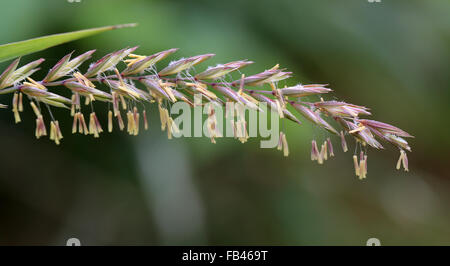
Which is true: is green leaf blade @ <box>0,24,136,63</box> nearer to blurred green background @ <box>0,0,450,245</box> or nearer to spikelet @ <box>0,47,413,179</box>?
spikelet @ <box>0,47,413,179</box>

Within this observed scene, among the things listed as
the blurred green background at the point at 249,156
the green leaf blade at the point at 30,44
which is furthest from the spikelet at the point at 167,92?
the blurred green background at the point at 249,156

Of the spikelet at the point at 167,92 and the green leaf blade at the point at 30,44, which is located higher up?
the green leaf blade at the point at 30,44

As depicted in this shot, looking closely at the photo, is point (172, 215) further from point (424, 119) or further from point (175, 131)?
point (424, 119)

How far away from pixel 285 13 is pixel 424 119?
78cm

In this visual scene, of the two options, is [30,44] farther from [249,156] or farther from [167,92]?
[249,156]

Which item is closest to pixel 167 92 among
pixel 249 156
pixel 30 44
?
pixel 30 44

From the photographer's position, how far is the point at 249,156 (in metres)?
1.77

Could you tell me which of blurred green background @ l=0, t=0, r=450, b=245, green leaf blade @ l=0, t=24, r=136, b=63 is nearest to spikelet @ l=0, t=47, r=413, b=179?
green leaf blade @ l=0, t=24, r=136, b=63

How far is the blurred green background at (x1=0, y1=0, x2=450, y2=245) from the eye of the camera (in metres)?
1.58

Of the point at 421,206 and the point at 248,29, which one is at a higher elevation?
the point at 248,29

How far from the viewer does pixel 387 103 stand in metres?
1.84

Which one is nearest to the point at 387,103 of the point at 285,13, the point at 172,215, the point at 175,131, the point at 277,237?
the point at 285,13

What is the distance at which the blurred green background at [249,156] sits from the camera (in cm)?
158

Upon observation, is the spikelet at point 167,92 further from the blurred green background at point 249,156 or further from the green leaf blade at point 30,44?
the blurred green background at point 249,156
